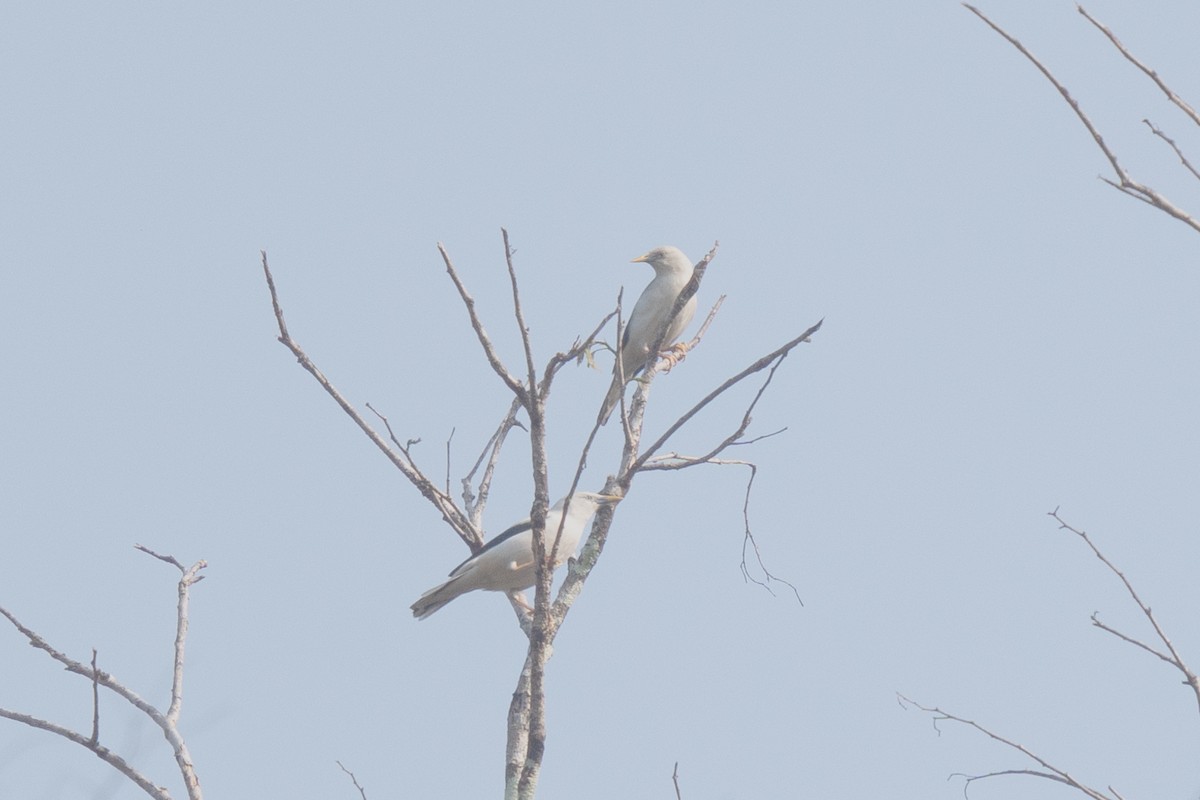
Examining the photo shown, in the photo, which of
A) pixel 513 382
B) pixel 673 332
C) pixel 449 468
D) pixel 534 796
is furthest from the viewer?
pixel 673 332

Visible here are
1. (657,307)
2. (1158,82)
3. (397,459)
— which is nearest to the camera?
(1158,82)

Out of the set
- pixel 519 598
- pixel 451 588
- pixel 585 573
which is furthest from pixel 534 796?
pixel 451 588

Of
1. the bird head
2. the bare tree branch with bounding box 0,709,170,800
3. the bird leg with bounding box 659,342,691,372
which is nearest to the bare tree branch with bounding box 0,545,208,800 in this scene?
the bare tree branch with bounding box 0,709,170,800

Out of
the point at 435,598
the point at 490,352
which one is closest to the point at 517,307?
the point at 490,352

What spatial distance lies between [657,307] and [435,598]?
10.5ft

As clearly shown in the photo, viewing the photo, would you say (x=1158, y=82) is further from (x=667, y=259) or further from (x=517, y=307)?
(x=667, y=259)

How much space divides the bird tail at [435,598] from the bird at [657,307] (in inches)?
92.4

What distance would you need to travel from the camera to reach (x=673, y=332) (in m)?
8.30

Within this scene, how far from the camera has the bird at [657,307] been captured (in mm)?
8453

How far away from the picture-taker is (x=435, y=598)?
6.35 m

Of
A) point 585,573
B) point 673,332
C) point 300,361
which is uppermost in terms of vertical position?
point 673,332

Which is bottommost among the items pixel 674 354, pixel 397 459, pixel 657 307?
pixel 397 459

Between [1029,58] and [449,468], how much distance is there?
3.67 m

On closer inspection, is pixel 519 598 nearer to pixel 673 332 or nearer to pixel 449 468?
pixel 449 468
